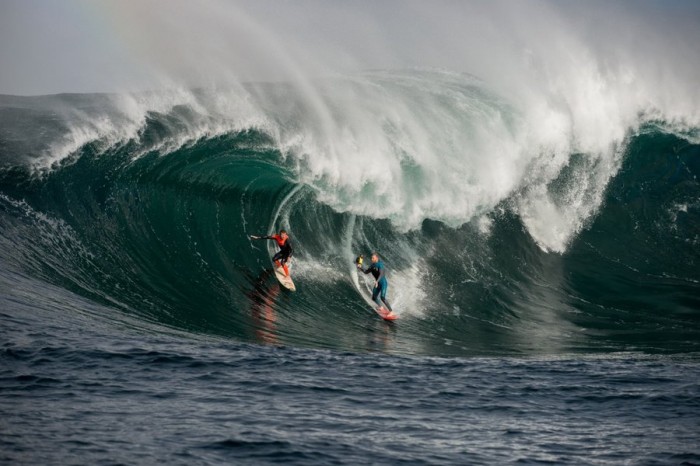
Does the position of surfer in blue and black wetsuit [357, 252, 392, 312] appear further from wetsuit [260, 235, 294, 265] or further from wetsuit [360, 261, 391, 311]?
wetsuit [260, 235, 294, 265]

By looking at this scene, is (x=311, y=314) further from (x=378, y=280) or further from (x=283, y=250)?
(x=283, y=250)

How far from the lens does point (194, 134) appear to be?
58.2 feet

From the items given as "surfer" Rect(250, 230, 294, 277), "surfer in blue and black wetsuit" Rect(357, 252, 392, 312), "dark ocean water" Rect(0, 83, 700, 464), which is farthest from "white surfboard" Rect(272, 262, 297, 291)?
"surfer in blue and black wetsuit" Rect(357, 252, 392, 312)

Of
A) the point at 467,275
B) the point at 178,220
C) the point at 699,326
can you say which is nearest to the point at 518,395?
the point at 699,326

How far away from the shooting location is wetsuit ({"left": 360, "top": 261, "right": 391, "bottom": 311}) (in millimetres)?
14174

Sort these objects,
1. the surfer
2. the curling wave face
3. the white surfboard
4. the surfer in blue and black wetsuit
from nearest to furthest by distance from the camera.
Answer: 1. the curling wave face
2. the surfer in blue and black wetsuit
3. the white surfboard
4. the surfer

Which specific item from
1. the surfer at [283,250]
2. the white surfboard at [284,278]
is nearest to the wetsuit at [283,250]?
the surfer at [283,250]

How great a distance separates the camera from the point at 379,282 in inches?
560

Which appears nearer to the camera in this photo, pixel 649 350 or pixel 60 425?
pixel 60 425

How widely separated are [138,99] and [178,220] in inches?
170

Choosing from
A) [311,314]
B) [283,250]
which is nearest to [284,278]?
[283,250]

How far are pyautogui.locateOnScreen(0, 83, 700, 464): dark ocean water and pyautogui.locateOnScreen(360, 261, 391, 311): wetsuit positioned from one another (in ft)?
1.11

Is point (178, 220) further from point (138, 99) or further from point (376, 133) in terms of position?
point (376, 133)

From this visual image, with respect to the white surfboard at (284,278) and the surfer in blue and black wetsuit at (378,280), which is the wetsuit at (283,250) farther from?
the surfer in blue and black wetsuit at (378,280)
